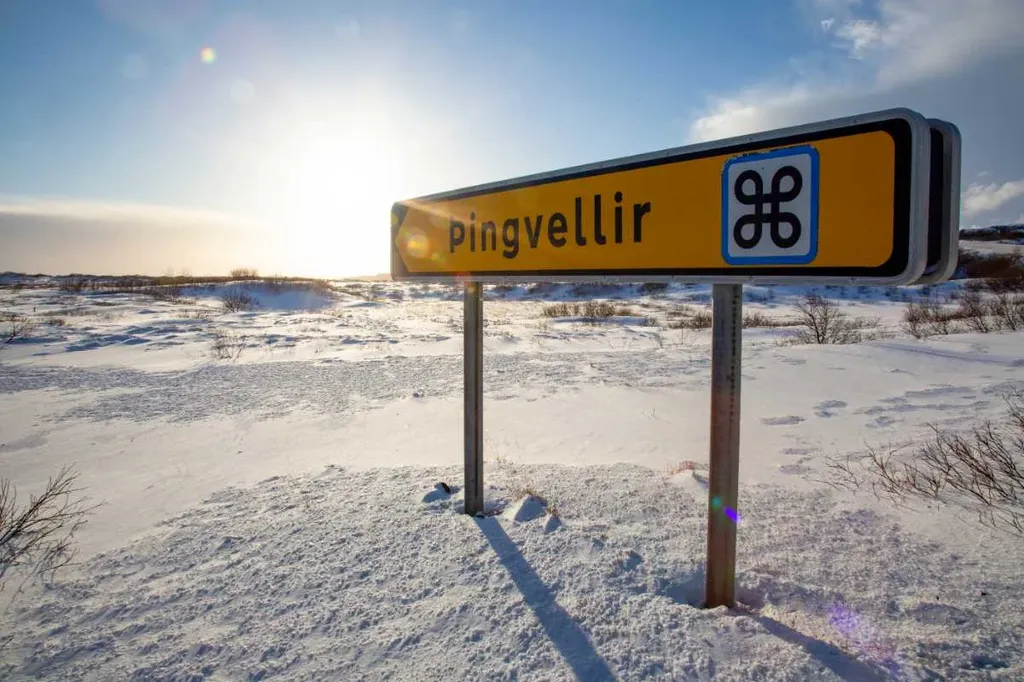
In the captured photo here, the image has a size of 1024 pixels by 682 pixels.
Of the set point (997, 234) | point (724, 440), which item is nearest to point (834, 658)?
point (724, 440)

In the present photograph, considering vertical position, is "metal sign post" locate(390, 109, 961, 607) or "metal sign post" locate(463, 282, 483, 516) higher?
"metal sign post" locate(390, 109, 961, 607)

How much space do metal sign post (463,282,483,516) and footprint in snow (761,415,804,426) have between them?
110 inches

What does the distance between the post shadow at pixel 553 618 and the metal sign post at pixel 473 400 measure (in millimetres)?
280

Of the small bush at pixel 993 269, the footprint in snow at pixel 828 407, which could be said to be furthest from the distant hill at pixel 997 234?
the footprint in snow at pixel 828 407

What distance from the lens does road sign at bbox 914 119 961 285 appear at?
1209 mm

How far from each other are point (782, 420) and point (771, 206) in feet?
11.2

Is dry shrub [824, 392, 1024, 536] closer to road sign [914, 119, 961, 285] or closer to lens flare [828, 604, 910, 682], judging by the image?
lens flare [828, 604, 910, 682]

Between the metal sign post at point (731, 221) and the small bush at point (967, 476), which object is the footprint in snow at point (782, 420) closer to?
the small bush at point (967, 476)

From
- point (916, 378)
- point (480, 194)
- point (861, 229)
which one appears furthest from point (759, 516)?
point (916, 378)

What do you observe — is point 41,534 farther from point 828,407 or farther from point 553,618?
point 828,407

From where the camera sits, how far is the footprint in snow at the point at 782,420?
163 inches

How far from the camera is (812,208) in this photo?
1.32 metres

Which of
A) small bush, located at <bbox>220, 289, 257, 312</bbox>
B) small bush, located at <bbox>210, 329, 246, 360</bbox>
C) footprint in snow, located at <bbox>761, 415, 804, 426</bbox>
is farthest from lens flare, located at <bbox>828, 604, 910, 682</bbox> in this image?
small bush, located at <bbox>220, 289, 257, 312</bbox>

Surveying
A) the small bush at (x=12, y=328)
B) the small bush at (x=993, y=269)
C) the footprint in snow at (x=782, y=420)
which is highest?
the small bush at (x=993, y=269)
